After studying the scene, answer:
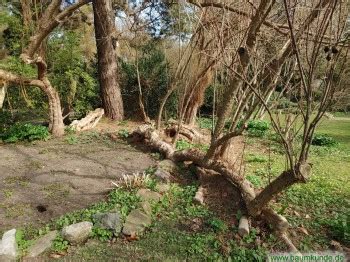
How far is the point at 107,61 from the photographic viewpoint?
29.0 ft

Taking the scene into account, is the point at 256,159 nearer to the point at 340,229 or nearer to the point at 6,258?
the point at 340,229

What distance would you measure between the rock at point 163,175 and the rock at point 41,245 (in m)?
1.62

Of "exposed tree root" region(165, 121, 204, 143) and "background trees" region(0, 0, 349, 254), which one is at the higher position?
"background trees" region(0, 0, 349, 254)

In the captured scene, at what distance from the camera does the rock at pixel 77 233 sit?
3.01 meters

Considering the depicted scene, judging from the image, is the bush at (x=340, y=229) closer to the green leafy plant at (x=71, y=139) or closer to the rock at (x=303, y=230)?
the rock at (x=303, y=230)

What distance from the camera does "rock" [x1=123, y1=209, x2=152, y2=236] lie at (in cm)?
315

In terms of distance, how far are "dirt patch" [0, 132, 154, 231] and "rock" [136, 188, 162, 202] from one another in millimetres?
559

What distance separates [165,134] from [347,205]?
386 cm

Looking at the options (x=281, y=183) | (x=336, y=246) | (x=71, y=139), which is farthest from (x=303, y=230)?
(x=71, y=139)

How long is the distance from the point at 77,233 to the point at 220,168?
6.46ft

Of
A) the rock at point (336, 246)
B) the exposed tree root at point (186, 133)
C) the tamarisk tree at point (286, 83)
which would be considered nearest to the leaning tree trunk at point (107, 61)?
the exposed tree root at point (186, 133)

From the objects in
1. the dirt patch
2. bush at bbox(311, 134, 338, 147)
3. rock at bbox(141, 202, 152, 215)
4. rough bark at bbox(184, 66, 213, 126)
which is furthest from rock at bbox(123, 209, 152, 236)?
bush at bbox(311, 134, 338, 147)

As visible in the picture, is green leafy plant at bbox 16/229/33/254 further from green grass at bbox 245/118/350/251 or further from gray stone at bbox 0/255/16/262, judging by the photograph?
green grass at bbox 245/118/350/251

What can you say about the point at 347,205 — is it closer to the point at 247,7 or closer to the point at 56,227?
the point at 247,7
